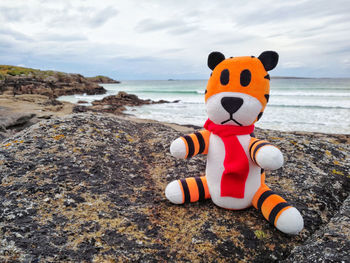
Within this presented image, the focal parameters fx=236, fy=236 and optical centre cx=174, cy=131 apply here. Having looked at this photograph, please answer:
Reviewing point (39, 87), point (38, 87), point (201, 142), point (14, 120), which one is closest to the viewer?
point (201, 142)

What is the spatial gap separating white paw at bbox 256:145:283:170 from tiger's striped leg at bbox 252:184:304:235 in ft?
1.14

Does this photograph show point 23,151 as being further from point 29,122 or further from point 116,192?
point 29,122

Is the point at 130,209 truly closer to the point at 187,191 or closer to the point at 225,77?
the point at 187,191

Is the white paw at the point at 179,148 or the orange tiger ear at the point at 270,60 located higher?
the orange tiger ear at the point at 270,60

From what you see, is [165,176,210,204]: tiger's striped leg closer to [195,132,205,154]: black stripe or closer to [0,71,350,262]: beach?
[0,71,350,262]: beach

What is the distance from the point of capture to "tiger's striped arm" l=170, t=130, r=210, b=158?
6.77 ft

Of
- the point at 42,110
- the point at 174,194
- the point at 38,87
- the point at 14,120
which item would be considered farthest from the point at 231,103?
the point at 38,87

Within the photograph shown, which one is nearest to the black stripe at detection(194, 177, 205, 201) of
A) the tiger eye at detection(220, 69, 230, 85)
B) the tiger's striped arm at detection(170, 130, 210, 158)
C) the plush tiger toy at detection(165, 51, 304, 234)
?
the plush tiger toy at detection(165, 51, 304, 234)

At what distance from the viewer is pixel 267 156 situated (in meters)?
1.79

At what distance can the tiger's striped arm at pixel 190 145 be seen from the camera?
6.77 feet

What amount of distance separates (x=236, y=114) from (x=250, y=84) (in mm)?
264

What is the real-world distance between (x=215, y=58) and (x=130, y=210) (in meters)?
1.53

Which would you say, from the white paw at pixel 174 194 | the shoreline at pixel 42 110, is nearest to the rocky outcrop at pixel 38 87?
the shoreline at pixel 42 110

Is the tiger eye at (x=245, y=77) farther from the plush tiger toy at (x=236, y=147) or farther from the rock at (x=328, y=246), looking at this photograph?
the rock at (x=328, y=246)
